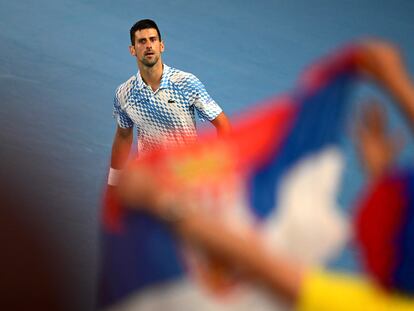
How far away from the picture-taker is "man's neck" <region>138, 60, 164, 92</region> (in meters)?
5.58

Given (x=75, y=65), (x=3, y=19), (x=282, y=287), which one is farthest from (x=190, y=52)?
(x=282, y=287)

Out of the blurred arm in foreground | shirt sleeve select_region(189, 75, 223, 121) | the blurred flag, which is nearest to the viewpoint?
the blurred arm in foreground

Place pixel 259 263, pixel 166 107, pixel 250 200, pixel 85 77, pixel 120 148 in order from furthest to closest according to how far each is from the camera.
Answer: pixel 85 77 < pixel 120 148 < pixel 166 107 < pixel 250 200 < pixel 259 263

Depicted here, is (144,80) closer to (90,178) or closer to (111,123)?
(90,178)

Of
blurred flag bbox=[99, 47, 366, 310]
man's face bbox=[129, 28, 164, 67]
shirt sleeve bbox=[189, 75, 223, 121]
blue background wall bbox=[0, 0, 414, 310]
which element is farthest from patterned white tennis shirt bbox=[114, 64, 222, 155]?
blurred flag bbox=[99, 47, 366, 310]

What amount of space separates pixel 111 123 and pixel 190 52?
1.78 m

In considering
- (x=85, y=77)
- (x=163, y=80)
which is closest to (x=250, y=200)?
(x=163, y=80)

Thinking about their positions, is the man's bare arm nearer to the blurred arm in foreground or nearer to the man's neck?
the man's neck

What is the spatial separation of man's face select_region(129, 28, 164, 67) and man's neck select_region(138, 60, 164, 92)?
28 millimetres

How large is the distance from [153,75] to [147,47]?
0.24m

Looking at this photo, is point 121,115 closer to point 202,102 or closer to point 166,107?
point 166,107

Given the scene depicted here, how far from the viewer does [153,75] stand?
5.59 metres

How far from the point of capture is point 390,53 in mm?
2293

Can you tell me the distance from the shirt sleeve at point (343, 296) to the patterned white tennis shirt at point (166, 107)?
11.2 ft
